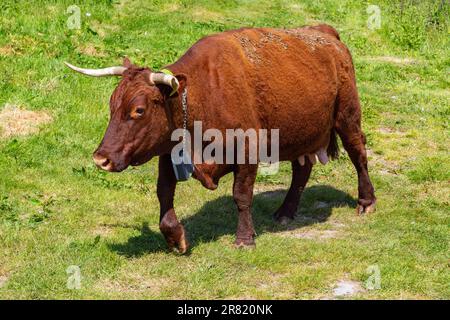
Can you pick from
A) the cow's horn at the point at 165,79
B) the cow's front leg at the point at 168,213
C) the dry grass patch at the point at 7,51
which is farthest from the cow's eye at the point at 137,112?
the dry grass patch at the point at 7,51

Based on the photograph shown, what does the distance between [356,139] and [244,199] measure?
6.84ft

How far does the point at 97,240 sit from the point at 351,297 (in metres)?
2.67

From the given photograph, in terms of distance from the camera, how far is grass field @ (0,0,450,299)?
724 cm

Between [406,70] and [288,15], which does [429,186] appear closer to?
[406,70]

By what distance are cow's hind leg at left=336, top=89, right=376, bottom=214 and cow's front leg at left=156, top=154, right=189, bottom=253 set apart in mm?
2472

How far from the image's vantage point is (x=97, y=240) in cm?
794

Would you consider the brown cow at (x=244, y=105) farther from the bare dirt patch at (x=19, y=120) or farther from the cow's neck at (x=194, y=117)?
the bare dirt patch at (x=19, y=120)

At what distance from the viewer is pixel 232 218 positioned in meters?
9.14

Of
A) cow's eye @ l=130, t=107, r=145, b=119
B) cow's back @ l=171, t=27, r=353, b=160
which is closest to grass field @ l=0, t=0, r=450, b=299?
cow's back @ l=171, t=27, r=353, b=160

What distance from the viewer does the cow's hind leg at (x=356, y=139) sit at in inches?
368

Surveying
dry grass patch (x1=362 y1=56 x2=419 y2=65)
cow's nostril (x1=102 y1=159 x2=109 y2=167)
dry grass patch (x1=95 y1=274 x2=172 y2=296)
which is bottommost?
dry grass patch (x1=362 y1=56 x2=419 y2=65)

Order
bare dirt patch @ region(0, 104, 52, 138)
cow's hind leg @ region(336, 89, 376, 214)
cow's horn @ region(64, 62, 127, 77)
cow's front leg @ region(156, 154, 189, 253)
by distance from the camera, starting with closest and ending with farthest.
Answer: cow's horn @ region(64, 62, 127, 77), cow's front leg @ region(156, 154, 189, 253), cow's hind leg @ region(336, 89, 376, 214), bare dirt patch @ region(0, 104, 52, 138)

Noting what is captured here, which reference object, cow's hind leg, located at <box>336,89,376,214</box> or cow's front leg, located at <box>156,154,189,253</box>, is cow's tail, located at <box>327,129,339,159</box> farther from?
cow's front leg, located at <box>156,154,189,253</box>

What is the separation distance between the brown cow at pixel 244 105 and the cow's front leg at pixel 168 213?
0.01 meters
